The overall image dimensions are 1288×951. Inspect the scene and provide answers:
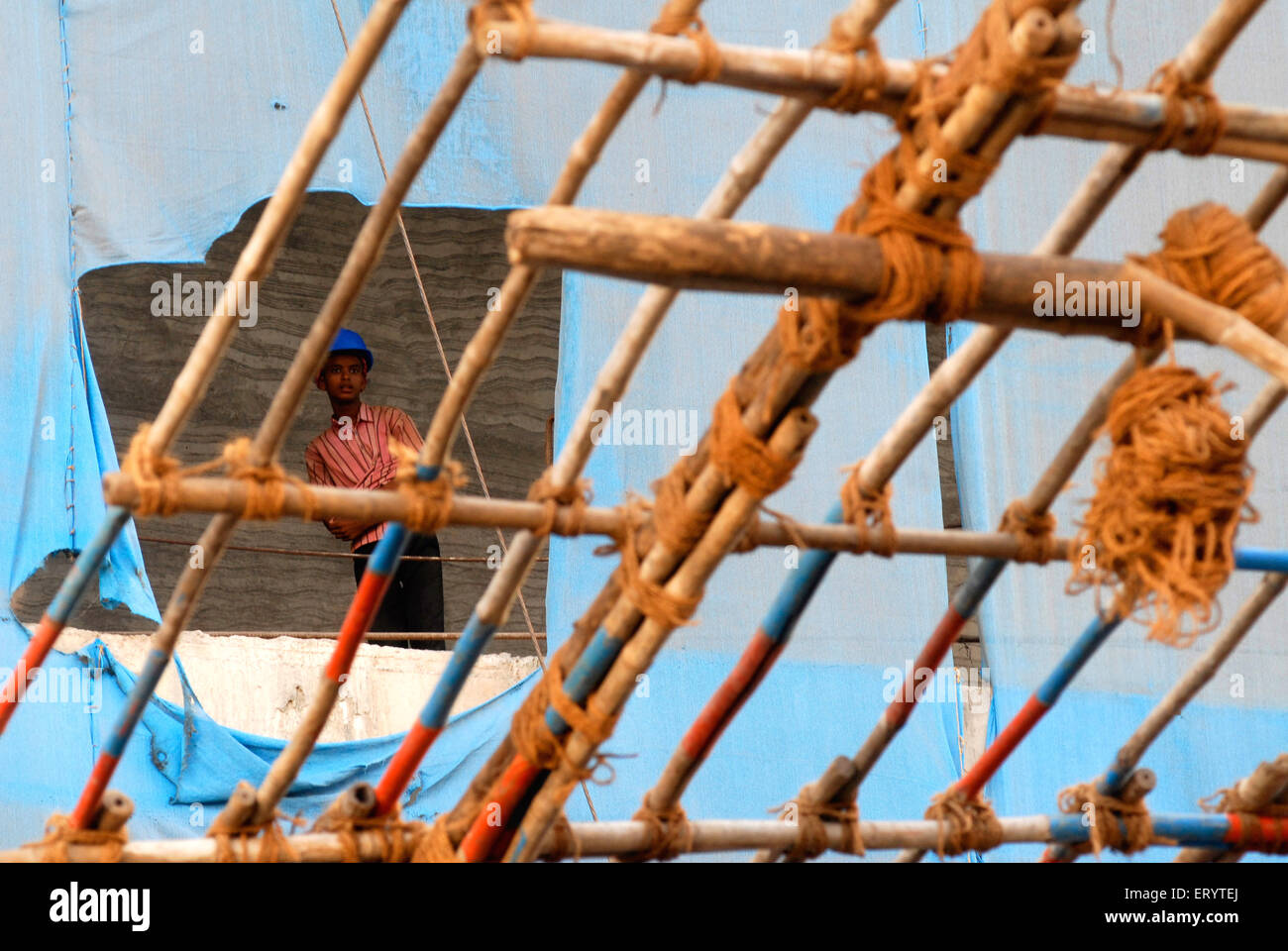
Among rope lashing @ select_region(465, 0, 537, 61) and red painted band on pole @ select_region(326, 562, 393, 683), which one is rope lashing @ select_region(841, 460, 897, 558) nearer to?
red painted band on pole @ select_region(326, 562, 393, 683)

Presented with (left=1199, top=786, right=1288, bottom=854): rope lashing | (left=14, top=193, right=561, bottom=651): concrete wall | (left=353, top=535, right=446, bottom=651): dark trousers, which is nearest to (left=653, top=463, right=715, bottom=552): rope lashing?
(left=1199, top=786, right=1288, bottom=854): rope lashing

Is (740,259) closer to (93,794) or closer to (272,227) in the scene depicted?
(272,227)

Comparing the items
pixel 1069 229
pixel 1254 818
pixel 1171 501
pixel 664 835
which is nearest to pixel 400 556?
pixel 664 835

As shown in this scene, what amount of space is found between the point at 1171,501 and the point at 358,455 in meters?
4.84

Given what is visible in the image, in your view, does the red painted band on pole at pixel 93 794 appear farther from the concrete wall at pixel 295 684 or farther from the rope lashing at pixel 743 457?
the concrete wall at pixel 295 684

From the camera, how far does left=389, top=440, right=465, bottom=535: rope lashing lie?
12.6ft

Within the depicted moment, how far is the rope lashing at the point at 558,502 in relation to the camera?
402 cm

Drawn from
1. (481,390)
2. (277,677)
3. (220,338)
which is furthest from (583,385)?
(481,390)

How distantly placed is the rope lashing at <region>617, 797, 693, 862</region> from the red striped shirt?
3.17 m

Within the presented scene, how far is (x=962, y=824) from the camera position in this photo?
4.80 metres

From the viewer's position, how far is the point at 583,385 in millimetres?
6410

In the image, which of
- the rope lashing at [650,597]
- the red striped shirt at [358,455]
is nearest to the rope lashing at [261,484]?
the rope lashing at [650,597]

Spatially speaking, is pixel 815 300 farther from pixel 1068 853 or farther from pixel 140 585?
pixel 140 585

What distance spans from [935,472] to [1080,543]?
11.7ft
